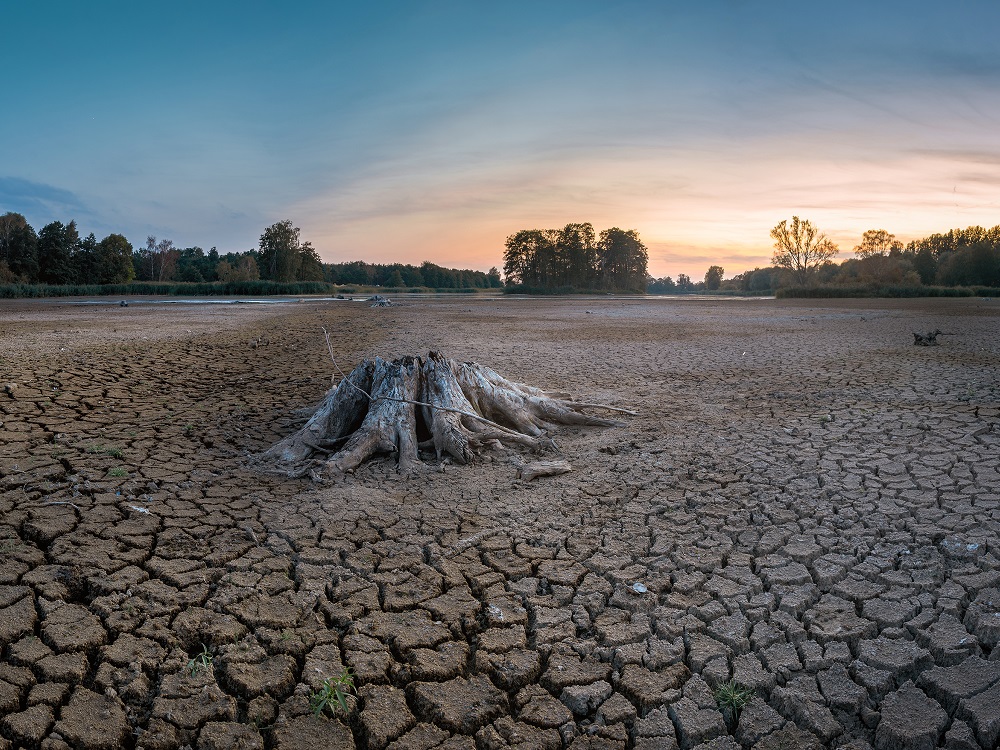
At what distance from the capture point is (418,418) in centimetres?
602

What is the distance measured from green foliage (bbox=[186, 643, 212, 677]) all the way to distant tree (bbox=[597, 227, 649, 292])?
3489 inches

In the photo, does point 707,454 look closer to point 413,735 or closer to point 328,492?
point 328,492

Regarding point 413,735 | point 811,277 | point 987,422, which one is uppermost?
point 811,277

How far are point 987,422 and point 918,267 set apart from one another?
6803 cm

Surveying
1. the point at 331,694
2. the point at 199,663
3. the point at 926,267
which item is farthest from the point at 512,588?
the point at 926,267

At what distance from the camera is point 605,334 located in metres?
18.2

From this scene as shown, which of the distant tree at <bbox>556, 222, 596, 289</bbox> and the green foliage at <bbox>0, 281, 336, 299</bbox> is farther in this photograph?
the distant tree at <bbox>556, 222, 596, 289</bbox>

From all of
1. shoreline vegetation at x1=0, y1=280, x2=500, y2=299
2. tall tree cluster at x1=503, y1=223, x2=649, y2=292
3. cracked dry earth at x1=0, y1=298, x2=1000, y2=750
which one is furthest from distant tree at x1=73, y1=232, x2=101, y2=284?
cracked dry earth at x1=0, y1=298, x2=1000, y2=750

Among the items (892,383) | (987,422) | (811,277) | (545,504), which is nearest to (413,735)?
(545,504)

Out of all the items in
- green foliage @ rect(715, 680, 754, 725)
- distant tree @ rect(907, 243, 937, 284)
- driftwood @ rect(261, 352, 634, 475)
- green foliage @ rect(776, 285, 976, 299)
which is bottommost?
green foliage @ rect(715, 680, 754, 725)

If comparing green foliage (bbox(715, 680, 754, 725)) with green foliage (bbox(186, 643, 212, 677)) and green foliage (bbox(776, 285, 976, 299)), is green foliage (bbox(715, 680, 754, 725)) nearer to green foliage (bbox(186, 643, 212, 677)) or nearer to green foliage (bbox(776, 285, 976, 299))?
green foliage (bbox(186, 643, 212, 677))

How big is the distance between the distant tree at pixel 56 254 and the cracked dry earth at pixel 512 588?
66849 millimetres

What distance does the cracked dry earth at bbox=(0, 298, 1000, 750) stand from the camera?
2359 mm

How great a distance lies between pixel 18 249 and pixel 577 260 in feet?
212
